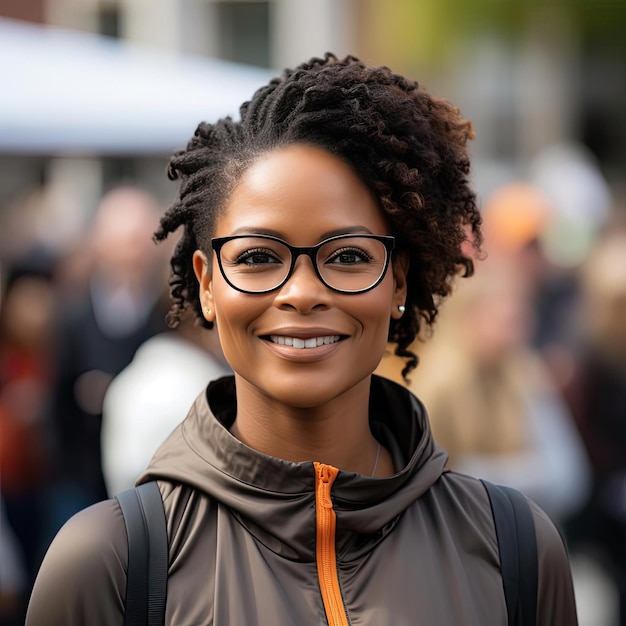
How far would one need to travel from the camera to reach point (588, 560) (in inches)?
267

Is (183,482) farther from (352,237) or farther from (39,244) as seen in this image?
(39,244)

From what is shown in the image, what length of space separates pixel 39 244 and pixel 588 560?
442 cm

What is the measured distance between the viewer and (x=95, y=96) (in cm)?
948

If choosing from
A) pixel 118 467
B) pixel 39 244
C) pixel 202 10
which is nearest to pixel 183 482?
pixel 118 467

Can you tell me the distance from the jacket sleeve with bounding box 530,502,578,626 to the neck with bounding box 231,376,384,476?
425 millimetres

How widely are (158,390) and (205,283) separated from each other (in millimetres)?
A: 2617

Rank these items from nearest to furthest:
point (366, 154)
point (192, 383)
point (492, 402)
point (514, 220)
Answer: point (366, 154), point (192, 383), point (492, 402), point (514, 220)

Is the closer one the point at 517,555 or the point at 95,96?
the point at 517,555

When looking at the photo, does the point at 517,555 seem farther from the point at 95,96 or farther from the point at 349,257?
the point at 95,96

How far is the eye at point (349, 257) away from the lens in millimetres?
2602

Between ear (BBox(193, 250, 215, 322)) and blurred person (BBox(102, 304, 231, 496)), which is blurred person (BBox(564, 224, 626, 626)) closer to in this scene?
blurred person (BBox(102, 304, 231, 496))

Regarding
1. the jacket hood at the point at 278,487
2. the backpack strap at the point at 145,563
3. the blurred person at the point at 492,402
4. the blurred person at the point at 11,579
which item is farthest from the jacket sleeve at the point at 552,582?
the blurred person at the point at 11,579

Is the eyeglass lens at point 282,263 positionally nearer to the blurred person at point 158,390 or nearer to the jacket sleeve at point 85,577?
the jacket sleeve at point 85,577

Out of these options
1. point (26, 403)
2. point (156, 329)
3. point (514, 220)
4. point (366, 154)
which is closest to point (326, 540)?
point (366, 154)
